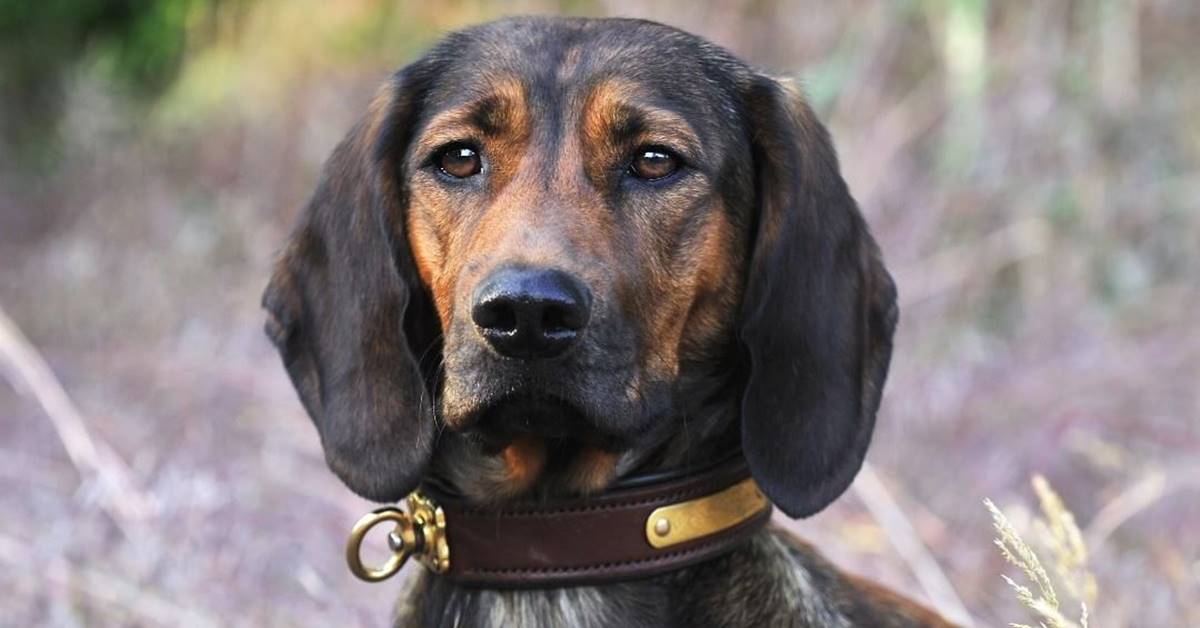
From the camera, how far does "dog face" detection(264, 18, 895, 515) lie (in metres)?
3.09

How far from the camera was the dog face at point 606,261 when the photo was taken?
3088 mm

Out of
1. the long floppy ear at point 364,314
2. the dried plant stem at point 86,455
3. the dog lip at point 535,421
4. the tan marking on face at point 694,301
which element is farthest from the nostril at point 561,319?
the dried plant stem at point 86,455

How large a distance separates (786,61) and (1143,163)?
1.92 meters

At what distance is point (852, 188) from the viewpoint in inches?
311

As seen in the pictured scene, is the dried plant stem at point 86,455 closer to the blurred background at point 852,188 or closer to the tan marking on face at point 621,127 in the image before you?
the blurred background at point 852,188

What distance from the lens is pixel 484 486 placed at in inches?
126

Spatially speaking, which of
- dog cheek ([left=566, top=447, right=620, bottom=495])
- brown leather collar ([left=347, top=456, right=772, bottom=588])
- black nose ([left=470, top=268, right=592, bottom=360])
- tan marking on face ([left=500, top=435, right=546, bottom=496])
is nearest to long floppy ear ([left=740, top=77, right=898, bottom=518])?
brown leather collar ([left=347, top=456, right=772, bottom=588])

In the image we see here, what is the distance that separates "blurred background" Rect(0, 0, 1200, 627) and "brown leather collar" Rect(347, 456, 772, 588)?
5.83 ft

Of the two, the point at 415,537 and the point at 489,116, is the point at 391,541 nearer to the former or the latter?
the point at 415,537

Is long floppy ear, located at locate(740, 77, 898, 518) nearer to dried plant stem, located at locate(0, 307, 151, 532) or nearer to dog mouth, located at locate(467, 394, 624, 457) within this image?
dog mouth, located at locate(467, 394, 624, 457)

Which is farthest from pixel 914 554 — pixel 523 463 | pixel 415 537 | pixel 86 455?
pixel 86 455

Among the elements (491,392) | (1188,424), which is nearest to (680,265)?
(491,392)

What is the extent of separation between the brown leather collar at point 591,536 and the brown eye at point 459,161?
0.68 meters

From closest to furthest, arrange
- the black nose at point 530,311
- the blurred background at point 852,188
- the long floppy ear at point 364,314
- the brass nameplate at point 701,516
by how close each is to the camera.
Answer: the black nose at point 530,311 < the brass nameplate at point 701,516 < the long floppy ear at point 364,314 < the blurred background at point 852,188
